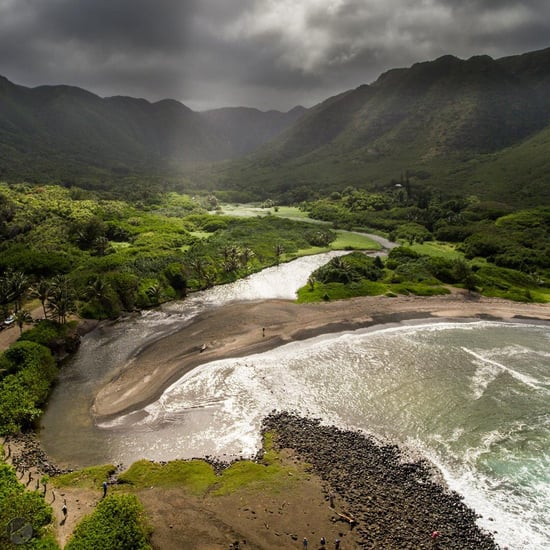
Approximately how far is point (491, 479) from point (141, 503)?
117ft

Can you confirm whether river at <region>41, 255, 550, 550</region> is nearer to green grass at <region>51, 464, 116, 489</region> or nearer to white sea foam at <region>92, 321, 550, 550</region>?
white sea foam at <region>92, 321, 550, 550</region>

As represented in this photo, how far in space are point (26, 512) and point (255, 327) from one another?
50.1 metres

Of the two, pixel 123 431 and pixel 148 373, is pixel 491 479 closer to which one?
pixel 123 431

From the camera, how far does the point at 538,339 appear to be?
76875 mm

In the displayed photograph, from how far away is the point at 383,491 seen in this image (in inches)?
1531

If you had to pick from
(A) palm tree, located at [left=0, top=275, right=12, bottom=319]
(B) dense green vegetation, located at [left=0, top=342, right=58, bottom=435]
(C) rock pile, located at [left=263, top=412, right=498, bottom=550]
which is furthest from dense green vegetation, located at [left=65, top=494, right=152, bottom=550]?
(A) palm tree, located at [left=0, top=275, right=12, bottom=319]

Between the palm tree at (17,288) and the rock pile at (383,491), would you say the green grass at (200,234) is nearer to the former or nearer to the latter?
the palm tree at (17,288)

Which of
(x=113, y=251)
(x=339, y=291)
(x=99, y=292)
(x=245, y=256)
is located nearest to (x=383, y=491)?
(x=339, y=291)

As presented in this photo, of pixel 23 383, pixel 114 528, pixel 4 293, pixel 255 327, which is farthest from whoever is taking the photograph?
pixel 255 327

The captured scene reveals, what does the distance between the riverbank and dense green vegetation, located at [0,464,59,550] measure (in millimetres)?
15457

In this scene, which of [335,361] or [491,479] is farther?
[335,361]

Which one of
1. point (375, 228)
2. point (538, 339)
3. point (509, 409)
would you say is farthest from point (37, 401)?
point (375, 228)

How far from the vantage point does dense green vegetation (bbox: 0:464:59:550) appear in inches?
1212

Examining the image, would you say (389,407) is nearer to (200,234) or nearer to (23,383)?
(23,383)
